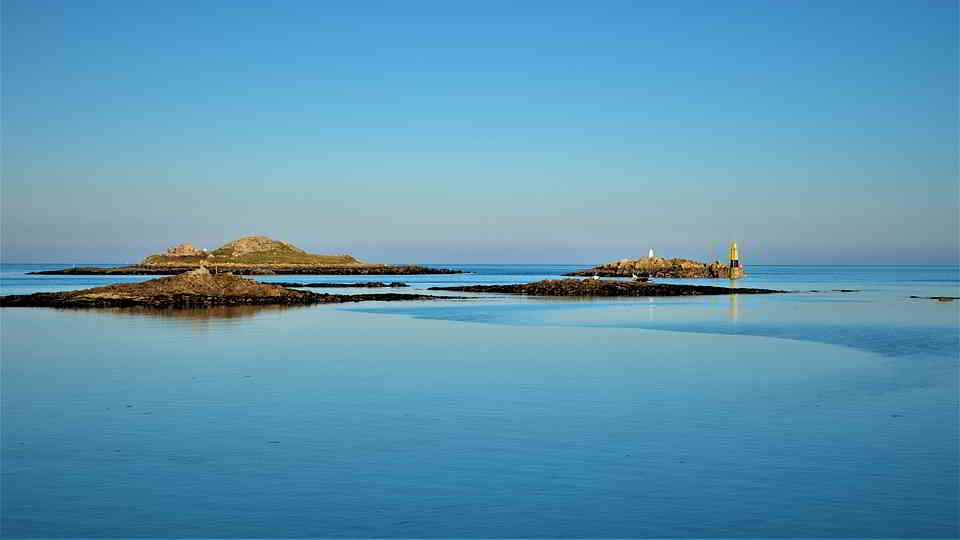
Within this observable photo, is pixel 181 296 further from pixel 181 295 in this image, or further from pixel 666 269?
pixel 666 269

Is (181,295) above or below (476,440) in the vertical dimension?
above

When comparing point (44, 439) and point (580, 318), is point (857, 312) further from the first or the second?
point (44, 439)

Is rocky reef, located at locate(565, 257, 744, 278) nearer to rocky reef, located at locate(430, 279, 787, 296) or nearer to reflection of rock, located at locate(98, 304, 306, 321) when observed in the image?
rocky reef, located at locate(430, 279, 787, 296)

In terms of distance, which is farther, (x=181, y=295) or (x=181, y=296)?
(x=181, y=295)

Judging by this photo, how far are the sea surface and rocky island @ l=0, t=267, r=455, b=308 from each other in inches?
964

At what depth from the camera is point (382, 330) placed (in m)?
38.5

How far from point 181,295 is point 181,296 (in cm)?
50

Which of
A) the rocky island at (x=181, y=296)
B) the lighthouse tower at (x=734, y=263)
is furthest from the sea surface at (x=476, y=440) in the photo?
the lighthouse tower at (x=734, y=263)

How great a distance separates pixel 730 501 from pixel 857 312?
46.8m

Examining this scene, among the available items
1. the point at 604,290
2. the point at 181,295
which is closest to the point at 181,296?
the point at 181,295

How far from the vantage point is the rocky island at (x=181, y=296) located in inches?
2183

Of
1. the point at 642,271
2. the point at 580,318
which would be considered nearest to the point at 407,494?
the point at 580,318

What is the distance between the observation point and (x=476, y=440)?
14641mm

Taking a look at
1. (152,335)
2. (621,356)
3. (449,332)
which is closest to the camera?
(621,356)
